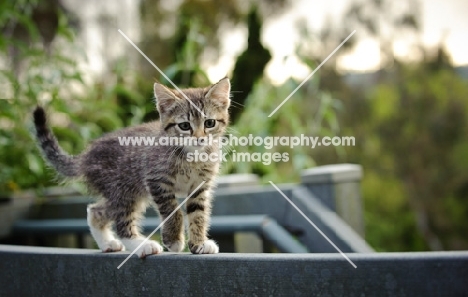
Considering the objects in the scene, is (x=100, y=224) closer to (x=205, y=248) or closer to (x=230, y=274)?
(x=205, y=248)

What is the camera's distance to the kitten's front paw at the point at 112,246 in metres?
1.74

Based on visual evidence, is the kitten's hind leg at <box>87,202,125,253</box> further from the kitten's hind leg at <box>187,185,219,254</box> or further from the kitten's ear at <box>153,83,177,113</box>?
the kitten's ear at <box>153,83,177,113</box>

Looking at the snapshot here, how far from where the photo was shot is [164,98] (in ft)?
5.39

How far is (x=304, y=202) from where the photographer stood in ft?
9.27

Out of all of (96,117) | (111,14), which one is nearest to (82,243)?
(96,117)

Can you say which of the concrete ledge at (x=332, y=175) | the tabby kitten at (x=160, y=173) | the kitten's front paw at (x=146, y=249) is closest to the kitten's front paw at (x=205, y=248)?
the tabby kitten at (x=160, y=173)

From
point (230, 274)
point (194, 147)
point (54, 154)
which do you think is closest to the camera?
point (230, 274)

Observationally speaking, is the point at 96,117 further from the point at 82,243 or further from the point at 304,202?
the point at 304,202

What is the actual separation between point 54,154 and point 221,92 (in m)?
0.73

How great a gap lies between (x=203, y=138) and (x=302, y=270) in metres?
0.53

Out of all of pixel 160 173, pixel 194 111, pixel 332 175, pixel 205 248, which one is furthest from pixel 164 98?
pixel 332 175

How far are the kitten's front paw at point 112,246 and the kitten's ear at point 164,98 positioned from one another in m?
0.46

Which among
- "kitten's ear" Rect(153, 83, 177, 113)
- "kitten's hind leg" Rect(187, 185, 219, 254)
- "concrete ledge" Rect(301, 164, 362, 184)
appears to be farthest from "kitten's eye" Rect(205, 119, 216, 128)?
"concrete ledge" Rect(301, 164, 362, 184)

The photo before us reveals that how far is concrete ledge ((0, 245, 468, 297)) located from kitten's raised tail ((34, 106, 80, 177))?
13.1 inches
